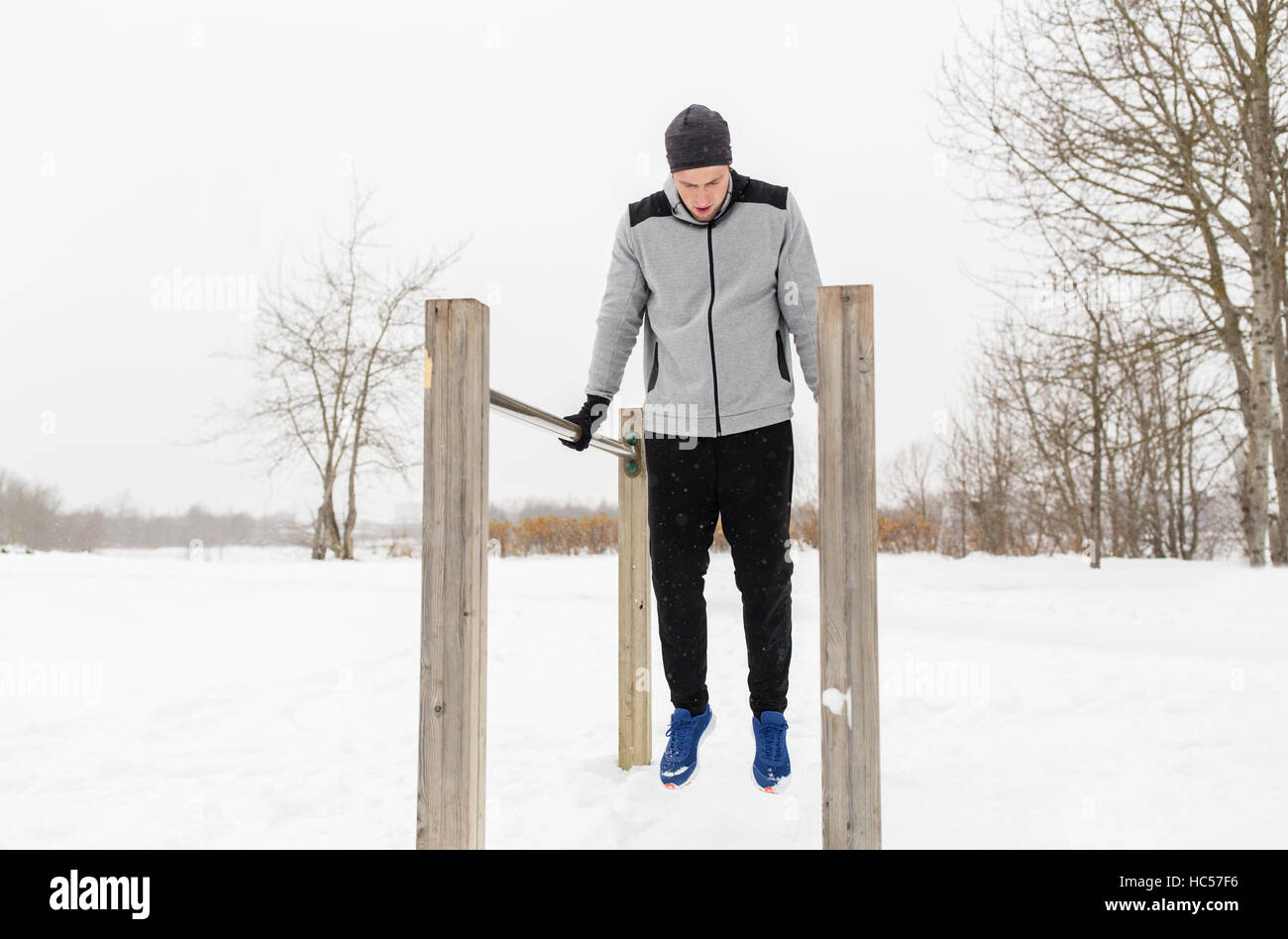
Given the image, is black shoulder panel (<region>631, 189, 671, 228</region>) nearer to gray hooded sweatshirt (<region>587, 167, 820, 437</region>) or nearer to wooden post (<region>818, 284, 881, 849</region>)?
gray hooded sweatshirt (<region>587, 167, 820, 437</region>)

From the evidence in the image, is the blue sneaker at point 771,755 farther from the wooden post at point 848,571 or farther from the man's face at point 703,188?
the man's face at point 703,188

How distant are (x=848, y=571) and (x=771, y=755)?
0.76m

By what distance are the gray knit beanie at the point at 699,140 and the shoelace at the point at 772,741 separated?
52.6 inches

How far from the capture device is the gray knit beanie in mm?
1719

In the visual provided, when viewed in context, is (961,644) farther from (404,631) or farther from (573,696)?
(404,631)

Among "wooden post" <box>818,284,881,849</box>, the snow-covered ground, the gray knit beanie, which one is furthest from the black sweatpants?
the gray knit beanie

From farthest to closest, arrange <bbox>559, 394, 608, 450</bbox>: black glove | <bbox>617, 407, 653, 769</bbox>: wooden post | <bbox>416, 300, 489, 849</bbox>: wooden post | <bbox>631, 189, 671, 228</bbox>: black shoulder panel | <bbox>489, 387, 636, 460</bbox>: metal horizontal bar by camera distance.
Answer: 1. <bbox>617, 407, 653, 769</bbox>: wooden post
2. <bbox>631, 189, 671, 228</bbox>: black shoulder panel
3. <bbox>559, 394, 608, 450</bbox>: black glove
4. <bbox>489, 387, 636, 460</bbox>: metal horizontal bar
5. <bbox>416, 300, 489, 849</bbox>: wooden post

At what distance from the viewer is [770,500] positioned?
175cm

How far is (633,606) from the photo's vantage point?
224cm

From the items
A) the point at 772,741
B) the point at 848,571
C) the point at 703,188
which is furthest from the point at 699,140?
the point at 772,741

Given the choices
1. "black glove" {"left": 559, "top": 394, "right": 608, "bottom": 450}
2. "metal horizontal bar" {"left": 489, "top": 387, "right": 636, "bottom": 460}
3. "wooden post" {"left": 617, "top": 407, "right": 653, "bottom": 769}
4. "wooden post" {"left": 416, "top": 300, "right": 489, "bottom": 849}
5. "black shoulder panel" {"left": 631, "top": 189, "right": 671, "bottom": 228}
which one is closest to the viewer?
"wooden post" {"left": 416, "top": 300, "right": 489, "bottom": 849}

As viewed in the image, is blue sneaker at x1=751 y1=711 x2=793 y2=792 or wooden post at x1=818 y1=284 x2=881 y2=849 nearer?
wooden post at x1=818 y1=284 x2=881 y2=849

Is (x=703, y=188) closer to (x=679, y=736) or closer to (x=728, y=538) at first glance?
(x=728, y=538)

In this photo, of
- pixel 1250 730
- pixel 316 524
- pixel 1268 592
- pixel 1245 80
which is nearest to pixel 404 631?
pixel 1250 730
